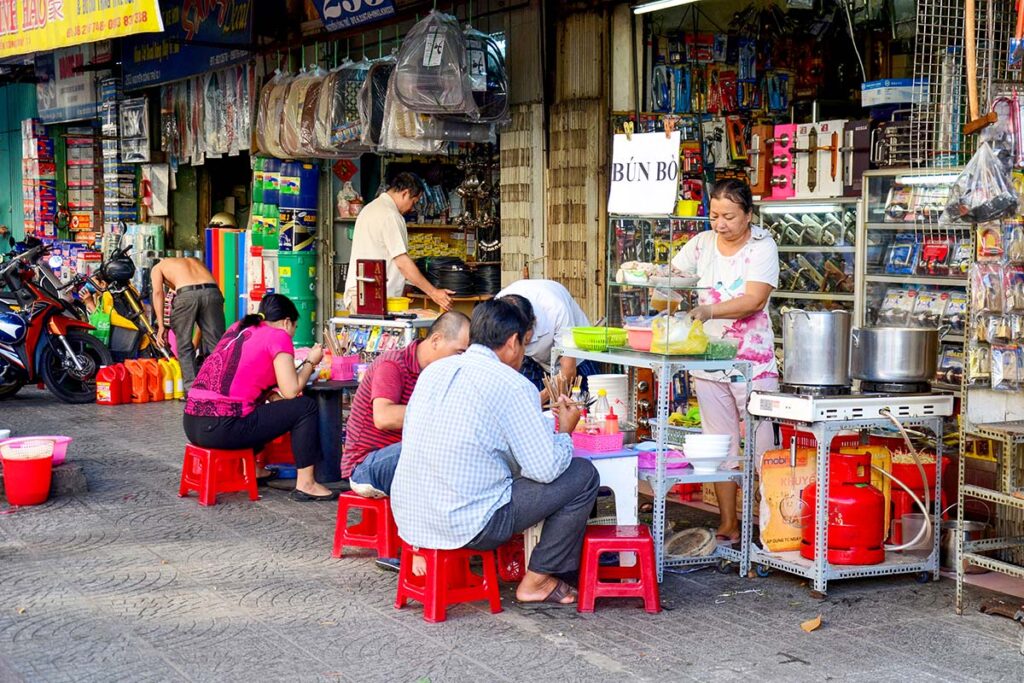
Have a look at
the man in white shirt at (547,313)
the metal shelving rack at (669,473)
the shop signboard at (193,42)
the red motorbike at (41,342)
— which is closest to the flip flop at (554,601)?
the metal shelving rack at (669,473)

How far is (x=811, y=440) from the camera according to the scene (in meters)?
5.88

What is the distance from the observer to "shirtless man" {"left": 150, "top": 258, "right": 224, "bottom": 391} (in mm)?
11000

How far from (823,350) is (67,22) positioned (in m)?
6.00

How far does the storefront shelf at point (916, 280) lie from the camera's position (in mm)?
7645

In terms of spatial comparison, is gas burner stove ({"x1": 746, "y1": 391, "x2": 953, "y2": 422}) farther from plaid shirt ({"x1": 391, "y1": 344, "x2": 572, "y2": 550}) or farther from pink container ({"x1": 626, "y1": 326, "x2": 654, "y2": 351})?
plaid shirt ({"x1": 391, "y1": 344, "x2": 572, "y2": 550})

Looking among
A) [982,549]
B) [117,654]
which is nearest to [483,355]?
[117,654]

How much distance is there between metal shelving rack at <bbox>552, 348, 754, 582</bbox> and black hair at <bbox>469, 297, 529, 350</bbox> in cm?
66

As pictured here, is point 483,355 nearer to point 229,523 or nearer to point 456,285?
point 229,523

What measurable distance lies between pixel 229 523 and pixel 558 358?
202cm

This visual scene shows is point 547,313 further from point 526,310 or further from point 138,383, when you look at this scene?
point 138,383

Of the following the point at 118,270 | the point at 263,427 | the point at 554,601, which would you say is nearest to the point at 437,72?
the point at 263,427

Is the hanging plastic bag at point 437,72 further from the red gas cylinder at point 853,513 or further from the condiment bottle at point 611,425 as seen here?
the red gas cylinder at point 853,513

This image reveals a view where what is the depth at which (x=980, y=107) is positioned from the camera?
541 centimetres

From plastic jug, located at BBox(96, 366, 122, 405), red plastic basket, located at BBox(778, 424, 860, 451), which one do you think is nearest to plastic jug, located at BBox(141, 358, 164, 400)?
plastic jug, located at BBox(96, 366, 122, 405)
